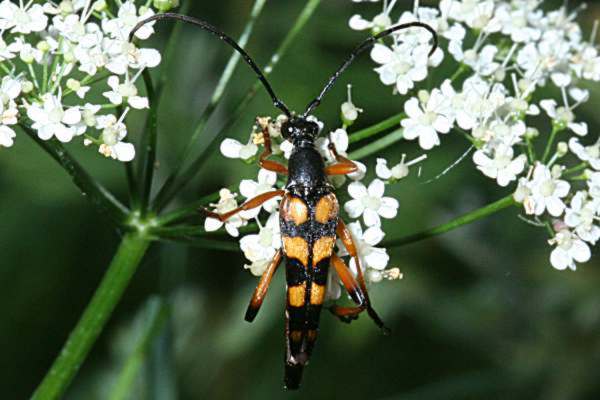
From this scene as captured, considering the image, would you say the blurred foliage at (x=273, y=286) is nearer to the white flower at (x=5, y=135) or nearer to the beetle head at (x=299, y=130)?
the beetle head at (x=299, y=130)

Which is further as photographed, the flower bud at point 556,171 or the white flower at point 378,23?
the white flower at point 378,23

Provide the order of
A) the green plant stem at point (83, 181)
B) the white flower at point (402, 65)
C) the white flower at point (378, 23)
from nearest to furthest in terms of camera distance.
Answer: the green plant stem at point (83, 181) < the white flower at point (402, 65) < the white flower at point (378, 23)

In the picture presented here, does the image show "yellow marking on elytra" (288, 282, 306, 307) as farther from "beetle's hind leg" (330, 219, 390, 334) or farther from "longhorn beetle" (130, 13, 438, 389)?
"beetle's hind leg" (330, 219, 390, 334)

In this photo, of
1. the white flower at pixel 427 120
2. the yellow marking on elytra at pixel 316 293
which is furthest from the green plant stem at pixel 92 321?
the white flower at pixel 427 120

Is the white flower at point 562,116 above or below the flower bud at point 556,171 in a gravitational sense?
above

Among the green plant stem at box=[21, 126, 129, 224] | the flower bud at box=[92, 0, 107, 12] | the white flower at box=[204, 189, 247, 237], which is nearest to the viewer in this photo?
the green plant stem at box=[21, 126, 129, 224]

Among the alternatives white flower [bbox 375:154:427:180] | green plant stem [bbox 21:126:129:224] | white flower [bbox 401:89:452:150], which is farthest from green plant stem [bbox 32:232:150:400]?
white flower [bbox 401:89:452:150]

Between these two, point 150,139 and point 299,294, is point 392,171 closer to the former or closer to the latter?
point 299,294
